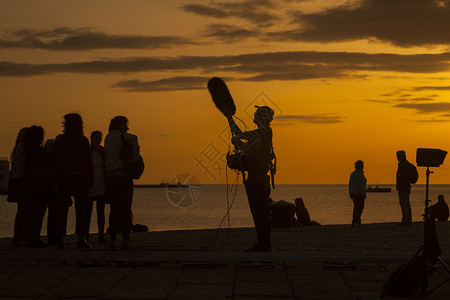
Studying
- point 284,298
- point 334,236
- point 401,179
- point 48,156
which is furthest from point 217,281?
point 401,179

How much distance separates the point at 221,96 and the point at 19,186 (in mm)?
3419

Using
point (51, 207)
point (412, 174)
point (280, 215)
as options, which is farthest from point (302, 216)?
point (51, 207)

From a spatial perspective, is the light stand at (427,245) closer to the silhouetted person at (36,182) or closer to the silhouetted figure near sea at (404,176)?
the silhouetted person at (36,182)

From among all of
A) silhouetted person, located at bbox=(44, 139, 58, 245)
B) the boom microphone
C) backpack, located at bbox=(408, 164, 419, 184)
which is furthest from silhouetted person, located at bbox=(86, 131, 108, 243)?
backpack, located at bbox=(408, 164, 419, 184)

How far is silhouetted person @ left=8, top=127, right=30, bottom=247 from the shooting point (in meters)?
11.4

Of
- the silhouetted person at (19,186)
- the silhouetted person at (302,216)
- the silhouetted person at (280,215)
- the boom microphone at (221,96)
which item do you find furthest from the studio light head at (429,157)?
the silhouetted person at (302,216)

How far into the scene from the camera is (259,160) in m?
10.0

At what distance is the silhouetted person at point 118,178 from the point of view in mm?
10312

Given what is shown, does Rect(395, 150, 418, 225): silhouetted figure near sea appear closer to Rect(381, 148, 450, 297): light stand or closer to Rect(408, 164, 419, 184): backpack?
Rect(408, 164, 419, 184): backpack

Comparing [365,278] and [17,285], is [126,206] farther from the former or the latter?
[365,278]

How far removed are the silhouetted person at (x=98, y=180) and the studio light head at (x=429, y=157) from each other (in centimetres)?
505

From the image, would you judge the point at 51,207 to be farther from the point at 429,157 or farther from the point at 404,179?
the point at 404,179

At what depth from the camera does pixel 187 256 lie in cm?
935

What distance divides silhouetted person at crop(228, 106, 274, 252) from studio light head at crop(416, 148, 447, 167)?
8.82 feet
